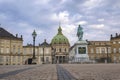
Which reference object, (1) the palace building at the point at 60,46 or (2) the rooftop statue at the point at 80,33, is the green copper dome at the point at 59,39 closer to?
(1) the palace building at the point at 60,46

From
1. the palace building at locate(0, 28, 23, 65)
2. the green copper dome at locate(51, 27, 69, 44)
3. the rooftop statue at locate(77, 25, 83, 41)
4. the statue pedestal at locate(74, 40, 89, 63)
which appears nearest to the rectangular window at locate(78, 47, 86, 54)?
the statue pedestal at locate(74, 40, 89, 63)

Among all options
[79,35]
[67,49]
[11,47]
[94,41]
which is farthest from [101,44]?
[79,35]

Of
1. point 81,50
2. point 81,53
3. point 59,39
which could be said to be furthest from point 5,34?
point 59,39

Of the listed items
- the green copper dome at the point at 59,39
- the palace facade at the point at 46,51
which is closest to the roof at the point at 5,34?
the palace facade at the point at 46,51

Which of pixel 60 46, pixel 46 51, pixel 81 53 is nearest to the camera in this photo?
pixel 81 53

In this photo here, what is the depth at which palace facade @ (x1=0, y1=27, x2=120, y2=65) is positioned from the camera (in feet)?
323

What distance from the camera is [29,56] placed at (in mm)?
115938

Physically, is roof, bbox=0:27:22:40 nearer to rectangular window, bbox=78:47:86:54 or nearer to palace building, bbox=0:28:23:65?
palace building, bbox=0:28:23:65

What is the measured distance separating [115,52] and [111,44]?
12.0 feet

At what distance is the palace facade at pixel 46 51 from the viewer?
98375mm

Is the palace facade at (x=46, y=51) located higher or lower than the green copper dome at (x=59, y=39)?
lower

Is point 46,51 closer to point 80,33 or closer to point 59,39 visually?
point 59,39

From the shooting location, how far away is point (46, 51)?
119 metres

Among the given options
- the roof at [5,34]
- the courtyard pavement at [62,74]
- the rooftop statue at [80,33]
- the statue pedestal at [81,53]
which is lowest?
the courtyard pavement at [62,74]
